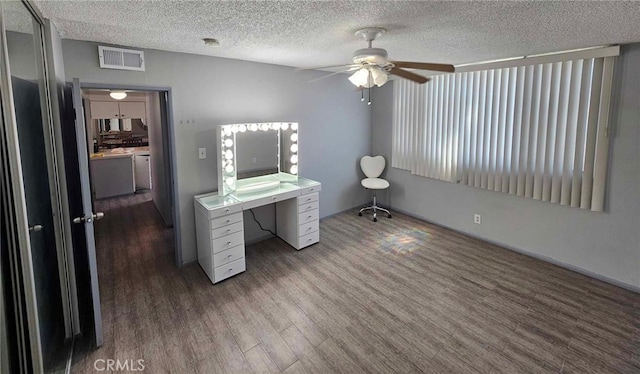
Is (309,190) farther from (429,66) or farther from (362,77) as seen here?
(429,66)

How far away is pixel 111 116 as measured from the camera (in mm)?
6598

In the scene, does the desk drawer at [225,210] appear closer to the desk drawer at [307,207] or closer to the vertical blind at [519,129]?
the desk drawer at [307,207]

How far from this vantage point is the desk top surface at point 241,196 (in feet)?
10.4

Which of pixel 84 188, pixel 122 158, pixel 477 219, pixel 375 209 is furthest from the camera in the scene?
pixel 122 158

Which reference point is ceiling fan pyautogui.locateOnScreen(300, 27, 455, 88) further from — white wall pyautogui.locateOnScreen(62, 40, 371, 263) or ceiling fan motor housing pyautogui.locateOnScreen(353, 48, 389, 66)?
white wall pyautogui.locateOnScreen(62, 40, 371, 263)

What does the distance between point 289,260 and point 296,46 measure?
7.36 feet

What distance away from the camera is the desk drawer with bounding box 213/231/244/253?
3061 mm

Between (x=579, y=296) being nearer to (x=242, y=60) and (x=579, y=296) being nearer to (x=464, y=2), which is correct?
(x=464, y=2)

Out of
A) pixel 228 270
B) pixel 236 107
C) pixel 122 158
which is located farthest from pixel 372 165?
pixel 122 158

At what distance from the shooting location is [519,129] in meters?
3.56

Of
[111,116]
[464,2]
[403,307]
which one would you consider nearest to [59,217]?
[403,307]

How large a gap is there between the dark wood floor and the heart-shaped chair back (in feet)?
4.90

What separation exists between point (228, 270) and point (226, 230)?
16.4 inches

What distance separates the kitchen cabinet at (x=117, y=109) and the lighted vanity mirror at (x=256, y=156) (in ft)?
15.0
